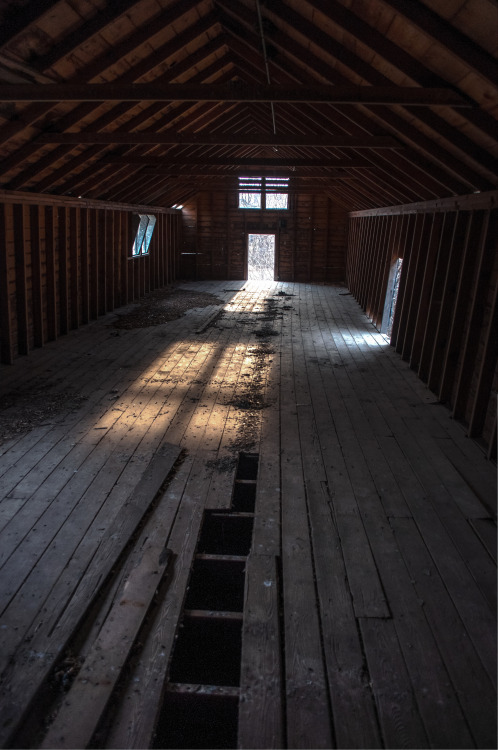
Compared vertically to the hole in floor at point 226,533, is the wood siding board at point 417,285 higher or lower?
higher

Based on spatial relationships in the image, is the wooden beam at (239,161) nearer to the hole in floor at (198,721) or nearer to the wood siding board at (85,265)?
the wood siding board at (85,265)

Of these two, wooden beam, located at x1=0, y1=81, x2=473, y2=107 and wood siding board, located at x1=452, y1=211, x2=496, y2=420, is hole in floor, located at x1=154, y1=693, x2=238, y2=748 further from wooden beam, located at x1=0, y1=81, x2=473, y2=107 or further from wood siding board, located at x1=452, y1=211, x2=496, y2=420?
wooden beam, located at x1=0, y1=81, x2=473, y2=107

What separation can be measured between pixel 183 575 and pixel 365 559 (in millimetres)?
1134

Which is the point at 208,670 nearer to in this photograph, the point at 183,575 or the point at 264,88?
the point at 183,575

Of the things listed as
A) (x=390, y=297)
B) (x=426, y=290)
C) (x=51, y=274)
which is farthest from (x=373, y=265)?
(x=51, y=274)

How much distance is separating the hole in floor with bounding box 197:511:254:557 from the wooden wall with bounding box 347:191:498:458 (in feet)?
8.20

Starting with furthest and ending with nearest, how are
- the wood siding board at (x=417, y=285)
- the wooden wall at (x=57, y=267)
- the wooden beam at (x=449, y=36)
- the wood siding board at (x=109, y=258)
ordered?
the wood siding board at (x=109, y=258) < the wood siding board at (x=417, y=285) < the wooden wall at (x=57, y=267) < the wooden beam at (x=449, y=36)

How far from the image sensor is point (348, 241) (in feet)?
62.5

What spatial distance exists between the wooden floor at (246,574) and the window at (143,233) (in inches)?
329

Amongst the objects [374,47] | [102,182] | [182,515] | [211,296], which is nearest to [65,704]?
[182,515]

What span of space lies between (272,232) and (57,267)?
11939mm

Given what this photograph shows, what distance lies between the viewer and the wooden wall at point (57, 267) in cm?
783

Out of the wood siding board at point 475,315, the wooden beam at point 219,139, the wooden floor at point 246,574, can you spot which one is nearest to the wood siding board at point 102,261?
the wooden beam at point 219,139

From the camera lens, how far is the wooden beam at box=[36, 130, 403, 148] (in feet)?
22.1
